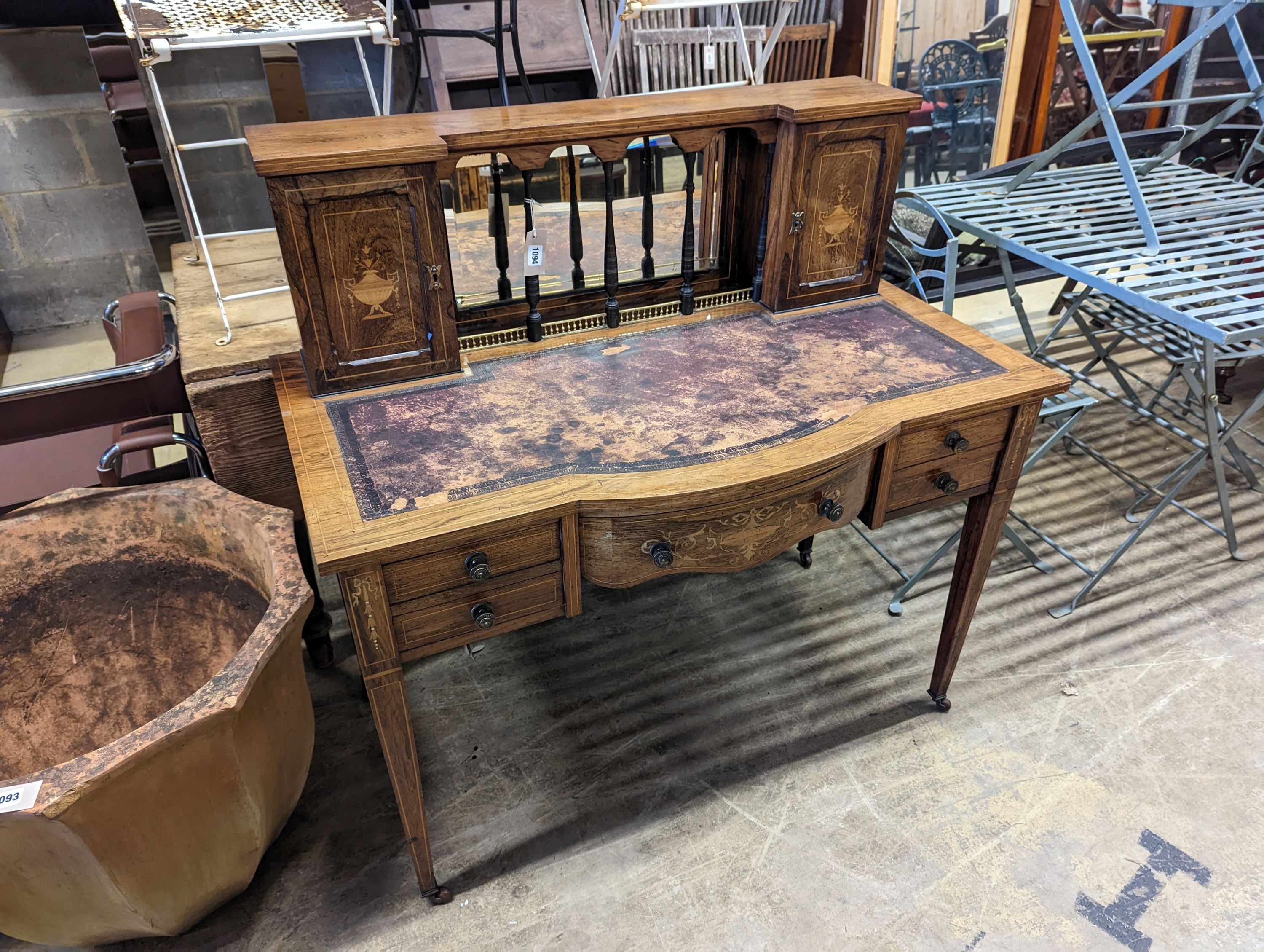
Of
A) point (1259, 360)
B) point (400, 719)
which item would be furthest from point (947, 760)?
point (1259, 360)

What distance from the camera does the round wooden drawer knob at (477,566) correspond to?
1.59 meters

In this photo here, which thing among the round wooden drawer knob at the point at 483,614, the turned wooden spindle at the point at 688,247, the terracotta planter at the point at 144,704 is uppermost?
the turned wooden spindle at the point at 688,247

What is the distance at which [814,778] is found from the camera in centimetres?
227

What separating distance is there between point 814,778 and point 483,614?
1.12m

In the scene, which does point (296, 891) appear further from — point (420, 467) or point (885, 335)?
point (885, 335)

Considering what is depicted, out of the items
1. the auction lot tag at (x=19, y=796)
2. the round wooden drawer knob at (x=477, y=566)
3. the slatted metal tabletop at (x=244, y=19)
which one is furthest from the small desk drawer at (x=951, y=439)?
the slatted metal tabletop at (x=244, y=19)

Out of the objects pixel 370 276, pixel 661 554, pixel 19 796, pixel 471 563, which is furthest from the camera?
pixel 370 276

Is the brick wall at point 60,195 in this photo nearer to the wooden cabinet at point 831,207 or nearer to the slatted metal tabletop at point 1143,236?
the wooden cabinet at point 831,207

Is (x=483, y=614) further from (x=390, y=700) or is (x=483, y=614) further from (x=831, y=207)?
(x=831, y=207)

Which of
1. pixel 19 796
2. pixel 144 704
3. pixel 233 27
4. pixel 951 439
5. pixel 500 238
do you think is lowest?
pixel 144 704

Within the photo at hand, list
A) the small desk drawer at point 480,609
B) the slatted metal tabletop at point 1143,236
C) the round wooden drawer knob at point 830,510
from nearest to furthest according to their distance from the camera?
the small desk drawer at point 480,609 → the round wooden drawer knob at point 830,510 → the slatted metal tabletop at point 1143,236

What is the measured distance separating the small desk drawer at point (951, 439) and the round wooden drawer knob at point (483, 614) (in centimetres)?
95

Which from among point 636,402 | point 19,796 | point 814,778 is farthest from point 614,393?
point 19,796

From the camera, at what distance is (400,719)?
Answer: 1726 mm
